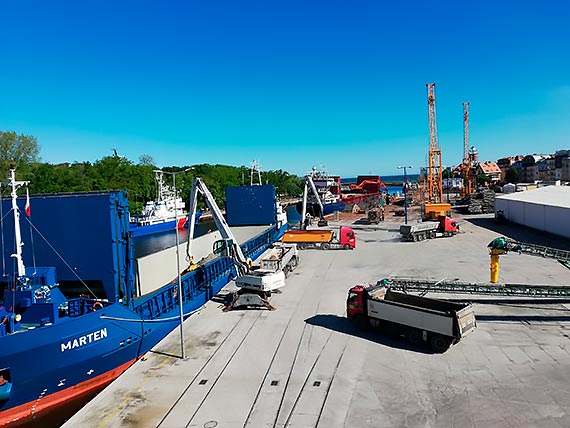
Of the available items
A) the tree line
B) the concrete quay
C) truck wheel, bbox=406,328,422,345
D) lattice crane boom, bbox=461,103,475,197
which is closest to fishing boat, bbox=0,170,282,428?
the concrete quay

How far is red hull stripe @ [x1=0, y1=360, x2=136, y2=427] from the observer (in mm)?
14461

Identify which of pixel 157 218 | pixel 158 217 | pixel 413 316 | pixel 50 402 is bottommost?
pixel 50 402

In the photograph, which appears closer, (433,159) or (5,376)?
(5,376)

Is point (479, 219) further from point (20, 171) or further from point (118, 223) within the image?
point (20, 171)

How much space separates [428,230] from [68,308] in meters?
37.0

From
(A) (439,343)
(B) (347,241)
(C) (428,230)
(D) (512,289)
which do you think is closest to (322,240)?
(B) (347,241)

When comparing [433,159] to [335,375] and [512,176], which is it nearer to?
[335,375]

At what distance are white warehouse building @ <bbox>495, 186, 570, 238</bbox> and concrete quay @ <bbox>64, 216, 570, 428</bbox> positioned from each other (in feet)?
77.4

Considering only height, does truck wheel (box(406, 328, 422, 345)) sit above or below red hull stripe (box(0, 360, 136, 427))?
above

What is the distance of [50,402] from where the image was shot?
606 inches

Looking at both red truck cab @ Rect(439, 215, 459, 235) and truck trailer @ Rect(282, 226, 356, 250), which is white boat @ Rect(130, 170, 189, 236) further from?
red truck cab @ Rect(439, 215, 459, 235)

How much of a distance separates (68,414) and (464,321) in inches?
593

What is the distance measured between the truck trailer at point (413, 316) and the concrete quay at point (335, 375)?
564 millimetres

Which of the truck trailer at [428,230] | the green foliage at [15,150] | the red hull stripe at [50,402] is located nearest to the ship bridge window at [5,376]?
the red hull stripe at [50,402]
